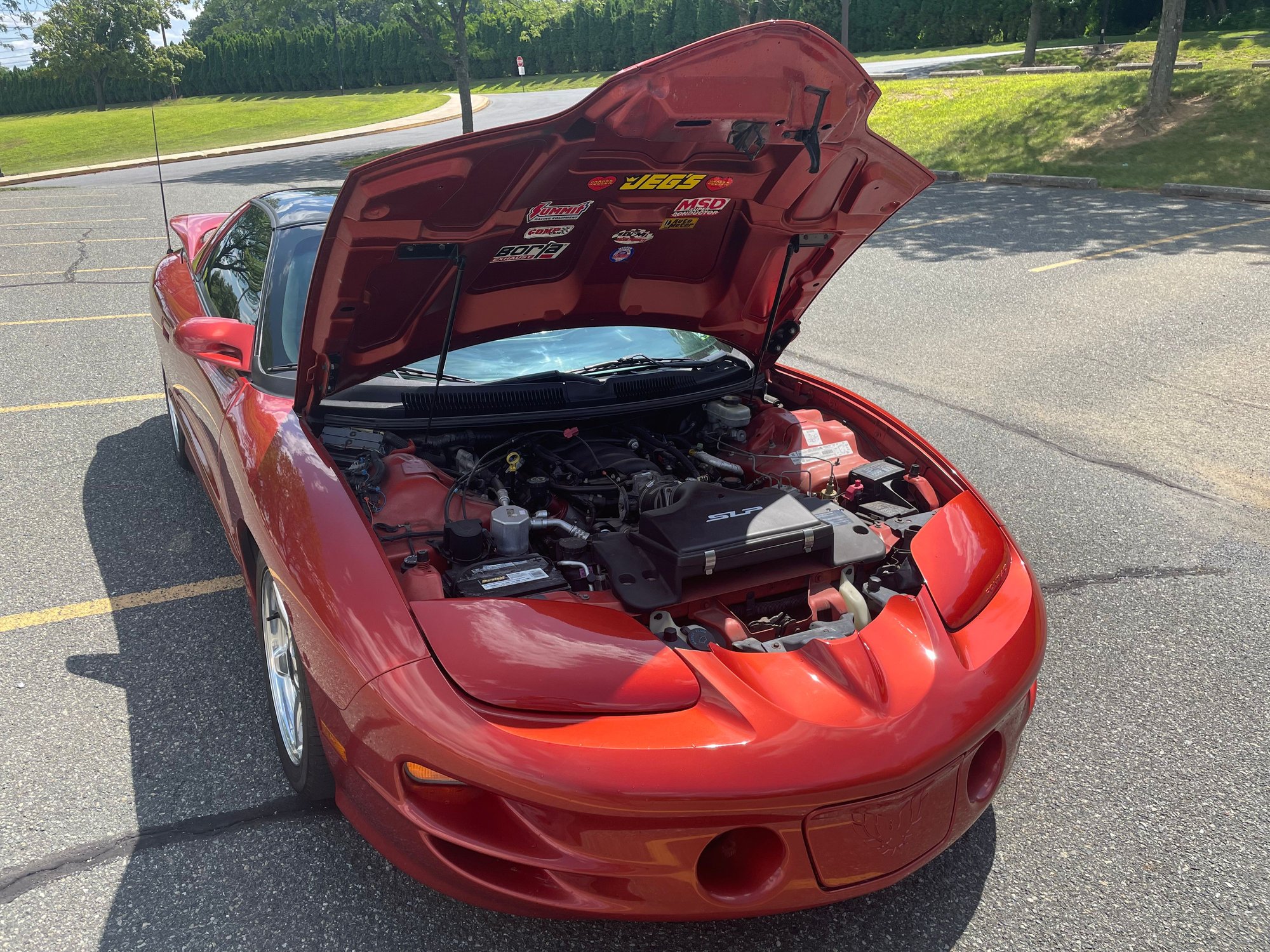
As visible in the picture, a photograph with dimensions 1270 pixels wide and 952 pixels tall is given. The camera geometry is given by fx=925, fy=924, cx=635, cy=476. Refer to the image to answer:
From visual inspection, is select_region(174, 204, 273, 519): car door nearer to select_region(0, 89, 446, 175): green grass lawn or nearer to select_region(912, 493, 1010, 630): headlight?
select_region(912, 493, 1010, 630): headlight

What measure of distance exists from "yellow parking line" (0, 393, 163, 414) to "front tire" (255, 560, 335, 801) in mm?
3656

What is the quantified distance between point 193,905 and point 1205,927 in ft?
7.86

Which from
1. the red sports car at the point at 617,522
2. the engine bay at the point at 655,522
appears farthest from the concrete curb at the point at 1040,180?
the engine bay at the point at 655,522

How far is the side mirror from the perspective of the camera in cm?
303

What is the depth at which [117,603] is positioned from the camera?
3.47 meters

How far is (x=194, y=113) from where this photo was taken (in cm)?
3359

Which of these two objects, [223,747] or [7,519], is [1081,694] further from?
[7,519]

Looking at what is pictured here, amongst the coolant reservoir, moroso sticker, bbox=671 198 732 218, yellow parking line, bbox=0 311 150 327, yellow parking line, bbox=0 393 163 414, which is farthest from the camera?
yellow parking line, bbox=0 311 150 327

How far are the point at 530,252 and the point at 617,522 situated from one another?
0.87 m

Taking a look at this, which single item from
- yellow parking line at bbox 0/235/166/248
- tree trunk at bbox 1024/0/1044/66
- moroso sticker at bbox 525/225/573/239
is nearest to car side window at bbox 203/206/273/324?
moroso sticker at bbox 525/225/573/239

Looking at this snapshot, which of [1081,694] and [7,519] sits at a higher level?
[7,519]

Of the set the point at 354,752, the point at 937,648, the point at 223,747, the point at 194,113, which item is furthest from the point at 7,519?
the point at 194,113

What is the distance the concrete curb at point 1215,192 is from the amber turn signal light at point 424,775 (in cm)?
1287

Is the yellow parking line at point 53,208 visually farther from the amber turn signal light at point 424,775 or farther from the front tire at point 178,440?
the amber turn signal light at point 424,775
